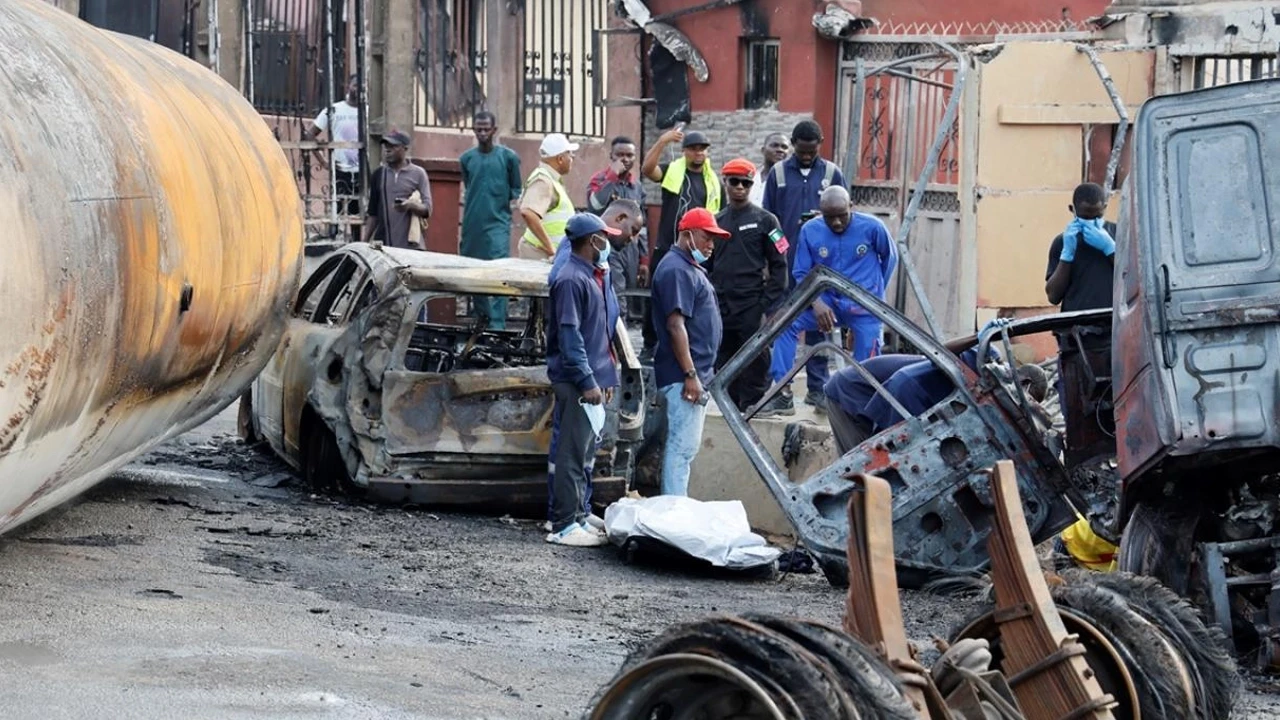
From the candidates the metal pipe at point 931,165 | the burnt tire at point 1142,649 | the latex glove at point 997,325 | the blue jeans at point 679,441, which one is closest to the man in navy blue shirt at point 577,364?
the blue jeans at point 679,441

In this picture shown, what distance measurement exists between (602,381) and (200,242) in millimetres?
2938

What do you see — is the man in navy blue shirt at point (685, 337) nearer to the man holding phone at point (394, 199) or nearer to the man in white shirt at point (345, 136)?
the man holding phone at point (394, 199)

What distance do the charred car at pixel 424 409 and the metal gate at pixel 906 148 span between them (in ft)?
15.6

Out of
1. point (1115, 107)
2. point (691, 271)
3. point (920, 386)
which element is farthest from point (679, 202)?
point (920, 386)

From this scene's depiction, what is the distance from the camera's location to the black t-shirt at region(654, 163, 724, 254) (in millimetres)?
14227

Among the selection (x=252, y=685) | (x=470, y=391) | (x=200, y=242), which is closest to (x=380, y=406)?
(x=470, y=391)

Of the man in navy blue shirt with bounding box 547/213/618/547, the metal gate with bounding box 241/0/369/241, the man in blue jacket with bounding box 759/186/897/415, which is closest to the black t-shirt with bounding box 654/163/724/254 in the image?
the man in blue jacket with bounding box 759/186/897/415

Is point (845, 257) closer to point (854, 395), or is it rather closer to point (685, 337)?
point (685, 337)

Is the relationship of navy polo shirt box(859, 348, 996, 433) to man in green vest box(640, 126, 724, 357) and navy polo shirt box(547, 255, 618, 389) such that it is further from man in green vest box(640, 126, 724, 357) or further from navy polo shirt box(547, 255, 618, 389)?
man in green vest box(640, 126, 724, 357)

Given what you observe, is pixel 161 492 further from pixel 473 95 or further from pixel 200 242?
pixel 473 95

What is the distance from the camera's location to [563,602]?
353 inches

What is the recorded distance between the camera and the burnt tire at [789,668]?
3898 millimetres

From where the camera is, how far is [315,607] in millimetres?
8148

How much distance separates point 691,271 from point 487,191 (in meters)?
5.13
